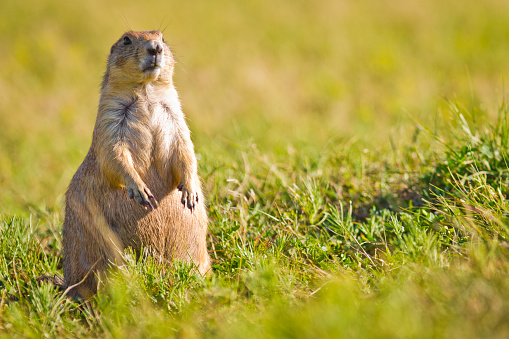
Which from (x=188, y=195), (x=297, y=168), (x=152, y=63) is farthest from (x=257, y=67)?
(x=188, y=195)

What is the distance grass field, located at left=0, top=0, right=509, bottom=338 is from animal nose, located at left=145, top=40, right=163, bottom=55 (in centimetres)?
114

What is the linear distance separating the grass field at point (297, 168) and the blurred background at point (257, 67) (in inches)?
1.6

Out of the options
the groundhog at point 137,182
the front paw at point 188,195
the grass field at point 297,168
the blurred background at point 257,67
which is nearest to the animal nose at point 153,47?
the groundhog at point 137,182

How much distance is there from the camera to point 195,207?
360 centimetres

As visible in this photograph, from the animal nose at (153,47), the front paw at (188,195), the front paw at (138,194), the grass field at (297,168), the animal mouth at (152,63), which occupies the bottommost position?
the grass field at (297,168)

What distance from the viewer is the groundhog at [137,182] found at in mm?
3410

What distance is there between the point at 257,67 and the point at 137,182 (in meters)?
6.37

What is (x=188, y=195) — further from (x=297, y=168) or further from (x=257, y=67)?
(x=257, y=67)

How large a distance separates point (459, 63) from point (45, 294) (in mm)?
7959

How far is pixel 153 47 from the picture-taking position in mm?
3477

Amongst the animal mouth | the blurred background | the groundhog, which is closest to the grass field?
the blurred background

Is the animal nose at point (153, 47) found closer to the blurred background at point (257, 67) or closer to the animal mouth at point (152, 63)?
the animal mouth at point (152, 63)

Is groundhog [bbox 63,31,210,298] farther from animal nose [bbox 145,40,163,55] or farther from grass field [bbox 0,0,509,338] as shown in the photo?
grass field [bbox 0,0,509,338]

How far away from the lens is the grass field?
262 cm
